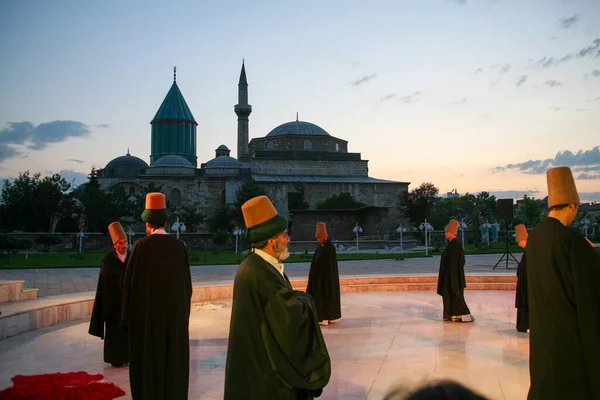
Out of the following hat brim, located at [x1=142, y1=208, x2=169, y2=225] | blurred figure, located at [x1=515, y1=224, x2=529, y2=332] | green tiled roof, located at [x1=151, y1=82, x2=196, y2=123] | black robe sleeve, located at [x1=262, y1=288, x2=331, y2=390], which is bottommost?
blurred figure, located at [x1=515, y1=224, x2=529, y2=332]

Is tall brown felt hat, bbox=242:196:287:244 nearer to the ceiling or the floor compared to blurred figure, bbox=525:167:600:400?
nearer to the ceiling

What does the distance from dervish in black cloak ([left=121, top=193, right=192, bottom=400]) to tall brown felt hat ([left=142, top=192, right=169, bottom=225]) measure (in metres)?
0.15

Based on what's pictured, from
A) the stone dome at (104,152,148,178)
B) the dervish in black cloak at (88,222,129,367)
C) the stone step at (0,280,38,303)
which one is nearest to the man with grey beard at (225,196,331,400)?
the dervish in black cloak at (88,222,129,367)

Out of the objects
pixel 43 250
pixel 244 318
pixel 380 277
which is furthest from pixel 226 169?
pixel 244 318

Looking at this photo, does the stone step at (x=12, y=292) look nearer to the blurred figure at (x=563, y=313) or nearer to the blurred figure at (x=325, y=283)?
the blurred figure at (x=325, y=283)

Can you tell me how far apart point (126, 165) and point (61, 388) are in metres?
55.8

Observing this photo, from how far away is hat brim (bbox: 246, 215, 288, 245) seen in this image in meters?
2.88

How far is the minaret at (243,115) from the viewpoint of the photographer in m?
58.7

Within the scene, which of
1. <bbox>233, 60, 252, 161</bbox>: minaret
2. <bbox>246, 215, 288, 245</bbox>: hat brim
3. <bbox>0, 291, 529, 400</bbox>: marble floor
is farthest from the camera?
<bbox>233, 60, 252, 161</bbox>: minaret

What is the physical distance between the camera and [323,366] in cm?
262

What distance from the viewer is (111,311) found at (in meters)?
5.73

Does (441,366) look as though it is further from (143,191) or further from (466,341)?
(143,191)

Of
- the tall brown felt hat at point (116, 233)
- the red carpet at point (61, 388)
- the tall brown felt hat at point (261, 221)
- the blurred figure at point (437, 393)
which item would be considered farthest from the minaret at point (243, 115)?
the tall brown felt hat at point (261, 221)

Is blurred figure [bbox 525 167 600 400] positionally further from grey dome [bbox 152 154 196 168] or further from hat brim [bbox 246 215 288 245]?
grey dome [bbox 152 154 196 168]
